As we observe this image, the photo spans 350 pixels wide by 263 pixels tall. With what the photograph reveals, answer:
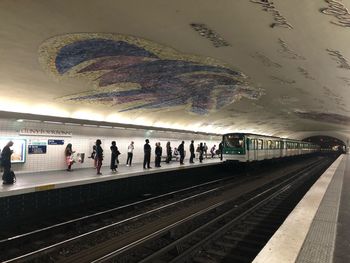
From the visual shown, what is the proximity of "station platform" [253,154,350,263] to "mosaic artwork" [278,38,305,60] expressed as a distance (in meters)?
4.20

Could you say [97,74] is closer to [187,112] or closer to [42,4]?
[42,4]

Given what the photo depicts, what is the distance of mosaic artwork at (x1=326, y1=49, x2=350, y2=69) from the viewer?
8.86 m

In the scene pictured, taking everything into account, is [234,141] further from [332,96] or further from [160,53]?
[160,53]

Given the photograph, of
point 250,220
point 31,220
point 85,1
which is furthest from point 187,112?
point 85,1

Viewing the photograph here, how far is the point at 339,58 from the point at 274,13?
3.78m

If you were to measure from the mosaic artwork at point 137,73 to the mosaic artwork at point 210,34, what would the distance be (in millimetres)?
1351

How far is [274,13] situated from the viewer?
6.75m

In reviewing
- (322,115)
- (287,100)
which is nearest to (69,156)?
(287,100)

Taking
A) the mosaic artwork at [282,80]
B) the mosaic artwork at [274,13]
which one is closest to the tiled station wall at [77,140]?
the mosaic artwork at [282,80]

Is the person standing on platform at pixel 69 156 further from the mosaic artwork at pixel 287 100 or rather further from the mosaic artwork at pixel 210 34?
the mosaic artwork at pixel 287 100

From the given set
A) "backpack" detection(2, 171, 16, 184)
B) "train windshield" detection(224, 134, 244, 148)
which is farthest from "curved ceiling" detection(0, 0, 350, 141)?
"train windshield" detection(224, 134, 244, 148)

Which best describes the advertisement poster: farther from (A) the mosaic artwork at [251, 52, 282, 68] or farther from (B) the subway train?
(B) the subway train

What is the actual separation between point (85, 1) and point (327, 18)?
498 cm

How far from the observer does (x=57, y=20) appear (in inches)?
271
